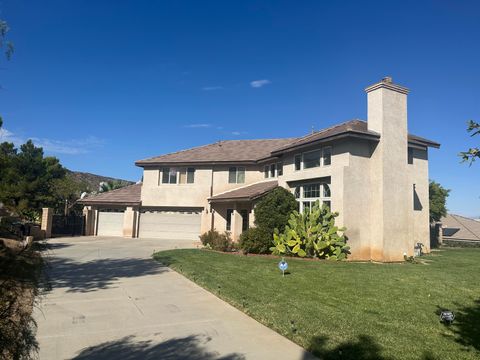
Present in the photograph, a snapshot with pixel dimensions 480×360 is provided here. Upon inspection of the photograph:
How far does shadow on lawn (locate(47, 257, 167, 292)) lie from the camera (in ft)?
36.1

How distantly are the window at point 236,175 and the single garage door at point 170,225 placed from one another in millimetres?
3756

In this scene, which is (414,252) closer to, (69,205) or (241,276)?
(241,276)

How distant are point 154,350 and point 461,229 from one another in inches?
1486

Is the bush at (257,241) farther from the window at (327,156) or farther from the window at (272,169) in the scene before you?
the window at (272,169)

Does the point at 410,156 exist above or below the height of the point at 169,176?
above

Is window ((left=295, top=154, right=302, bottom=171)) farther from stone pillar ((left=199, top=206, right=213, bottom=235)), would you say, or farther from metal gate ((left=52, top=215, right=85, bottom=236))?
metal gate ((left=52, top=215, right=85, bottom=236))

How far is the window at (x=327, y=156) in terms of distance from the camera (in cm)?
1922

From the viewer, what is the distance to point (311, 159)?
67.2ft

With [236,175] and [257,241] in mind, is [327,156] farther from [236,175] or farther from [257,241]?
[236,175]

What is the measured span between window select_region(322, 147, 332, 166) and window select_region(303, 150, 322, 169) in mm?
353

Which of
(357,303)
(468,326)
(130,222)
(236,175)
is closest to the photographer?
(468,326)

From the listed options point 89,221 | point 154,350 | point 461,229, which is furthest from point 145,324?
point 461,229

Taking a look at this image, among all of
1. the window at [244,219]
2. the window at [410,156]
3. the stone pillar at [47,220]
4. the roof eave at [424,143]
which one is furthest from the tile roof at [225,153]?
the roof eave at [424,143]

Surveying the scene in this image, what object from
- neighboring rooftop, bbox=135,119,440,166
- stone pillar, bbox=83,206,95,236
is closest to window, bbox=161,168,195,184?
neighboring rooftop, bbox=135,119,440,166
